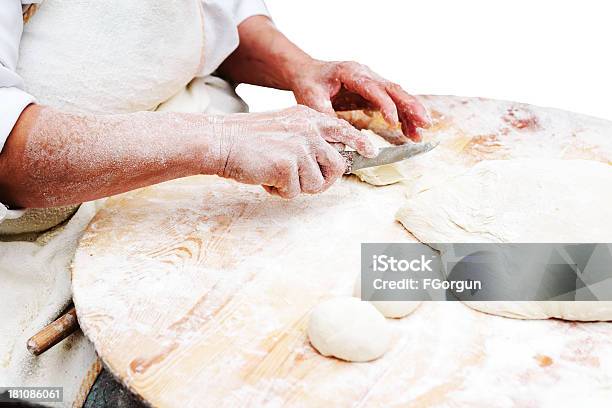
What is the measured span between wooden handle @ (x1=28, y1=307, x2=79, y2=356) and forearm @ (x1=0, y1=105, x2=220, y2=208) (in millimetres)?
243

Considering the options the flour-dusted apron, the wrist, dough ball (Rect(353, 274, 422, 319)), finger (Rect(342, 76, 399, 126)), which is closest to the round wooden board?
dough ball (Rect(353, 274, 422, 319))

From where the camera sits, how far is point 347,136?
1524 mm

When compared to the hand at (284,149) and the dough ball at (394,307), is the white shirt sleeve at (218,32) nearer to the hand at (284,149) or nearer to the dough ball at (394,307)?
the hand at (284,149)

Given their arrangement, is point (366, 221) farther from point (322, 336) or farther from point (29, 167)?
point (29, 167)

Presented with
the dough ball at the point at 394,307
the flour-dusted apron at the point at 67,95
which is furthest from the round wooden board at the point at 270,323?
the flour-dusted apron at the point at 67,95

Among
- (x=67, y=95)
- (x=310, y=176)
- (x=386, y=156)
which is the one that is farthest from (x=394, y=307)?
(x=67, y=95)

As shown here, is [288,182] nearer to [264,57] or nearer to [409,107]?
[409,107]

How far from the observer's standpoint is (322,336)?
115 centimetres

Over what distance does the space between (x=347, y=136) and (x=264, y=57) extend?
2.20 ft

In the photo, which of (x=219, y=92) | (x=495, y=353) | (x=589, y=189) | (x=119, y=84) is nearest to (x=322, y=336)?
(x=495, y=353)

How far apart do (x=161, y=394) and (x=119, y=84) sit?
2.64ft

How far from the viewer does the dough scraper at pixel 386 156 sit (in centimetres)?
159

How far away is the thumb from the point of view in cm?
186

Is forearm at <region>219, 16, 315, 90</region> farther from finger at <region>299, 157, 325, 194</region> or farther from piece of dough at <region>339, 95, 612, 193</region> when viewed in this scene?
finger at <region>299, 157, 325, 194</region>
